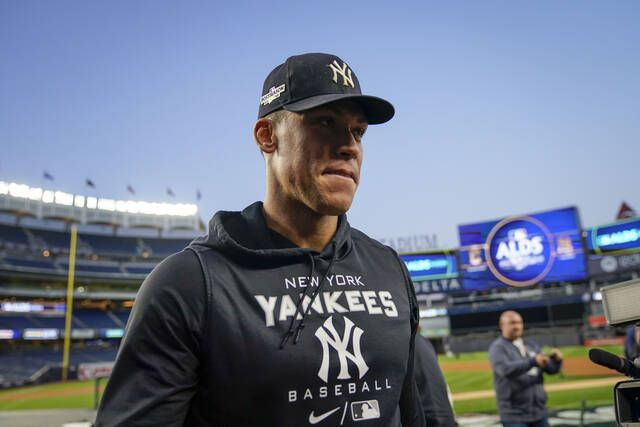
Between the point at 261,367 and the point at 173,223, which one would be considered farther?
the point at 173,223

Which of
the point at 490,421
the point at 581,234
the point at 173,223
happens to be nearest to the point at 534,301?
the point at 581,234

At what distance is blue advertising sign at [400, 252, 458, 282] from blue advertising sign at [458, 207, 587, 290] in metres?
1.85

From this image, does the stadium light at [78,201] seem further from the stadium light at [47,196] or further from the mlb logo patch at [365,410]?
the mlb logo patch at [365,410]

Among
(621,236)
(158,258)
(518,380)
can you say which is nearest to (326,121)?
(518,380)

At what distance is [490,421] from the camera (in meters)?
10.6

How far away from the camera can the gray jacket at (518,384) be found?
5.67 metres

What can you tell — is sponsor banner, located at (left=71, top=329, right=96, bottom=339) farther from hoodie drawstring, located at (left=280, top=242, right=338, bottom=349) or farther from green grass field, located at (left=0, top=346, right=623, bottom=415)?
hoodie drawstring, located at (left=280, top=242, right=338, bottom=349)

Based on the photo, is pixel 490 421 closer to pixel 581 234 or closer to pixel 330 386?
pixel 330 386

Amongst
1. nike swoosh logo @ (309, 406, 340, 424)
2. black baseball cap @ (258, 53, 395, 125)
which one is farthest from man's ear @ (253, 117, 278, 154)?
nike swoosh logo @ (309, 406, 340, 424)

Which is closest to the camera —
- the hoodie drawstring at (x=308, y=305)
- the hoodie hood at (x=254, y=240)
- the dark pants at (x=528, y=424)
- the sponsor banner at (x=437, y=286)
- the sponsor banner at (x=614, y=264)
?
the hoodie drawstring at (x=308, y=305)

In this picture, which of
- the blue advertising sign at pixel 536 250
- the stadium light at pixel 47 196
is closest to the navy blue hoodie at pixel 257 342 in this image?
the blue advertising sign at pixel 536 250

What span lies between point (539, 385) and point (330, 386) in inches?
210

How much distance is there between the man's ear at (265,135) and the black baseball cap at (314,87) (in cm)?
4

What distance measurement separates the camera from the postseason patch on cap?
5.59 ft
